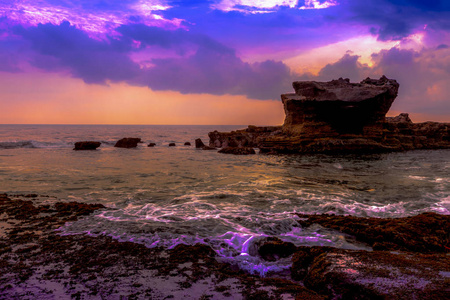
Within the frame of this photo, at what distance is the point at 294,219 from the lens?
6.06 meters

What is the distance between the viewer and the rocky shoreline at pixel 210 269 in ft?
9.62

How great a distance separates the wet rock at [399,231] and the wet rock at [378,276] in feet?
3.02

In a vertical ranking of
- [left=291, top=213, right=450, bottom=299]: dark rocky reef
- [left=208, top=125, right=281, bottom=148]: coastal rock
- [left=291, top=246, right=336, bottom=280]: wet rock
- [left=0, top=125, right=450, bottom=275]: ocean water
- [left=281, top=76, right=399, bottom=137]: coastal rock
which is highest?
[left=281, top=76, right=399, bottom=137]: coastal rock

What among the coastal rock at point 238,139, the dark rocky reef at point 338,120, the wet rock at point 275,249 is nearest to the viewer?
the wet rock at point 275,249

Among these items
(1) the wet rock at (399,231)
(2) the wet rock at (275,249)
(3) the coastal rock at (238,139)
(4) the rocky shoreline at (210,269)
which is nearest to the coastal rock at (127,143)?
(3) the coastal rock at (238,139)

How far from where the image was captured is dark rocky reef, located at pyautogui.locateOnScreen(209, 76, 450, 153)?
26.7m

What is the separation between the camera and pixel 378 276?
2926mm

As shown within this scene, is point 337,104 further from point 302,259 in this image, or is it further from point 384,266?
point 384,266

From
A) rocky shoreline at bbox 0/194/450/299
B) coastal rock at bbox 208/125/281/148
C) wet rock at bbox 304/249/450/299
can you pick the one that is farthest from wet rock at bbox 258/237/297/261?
coastal rock at bbox 208/125/281/148

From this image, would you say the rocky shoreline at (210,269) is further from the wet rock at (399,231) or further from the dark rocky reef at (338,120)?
the dark rocky reef at (338,120)

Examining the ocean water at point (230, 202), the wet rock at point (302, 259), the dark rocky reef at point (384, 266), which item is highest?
the dark rocky reef at point (384, 266)

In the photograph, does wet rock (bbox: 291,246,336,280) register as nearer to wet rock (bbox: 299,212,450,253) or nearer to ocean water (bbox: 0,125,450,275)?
ocean water (bbox: 0,125,450,275)

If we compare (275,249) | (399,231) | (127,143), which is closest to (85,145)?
(127,143)

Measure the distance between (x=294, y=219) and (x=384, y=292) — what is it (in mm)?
3426
